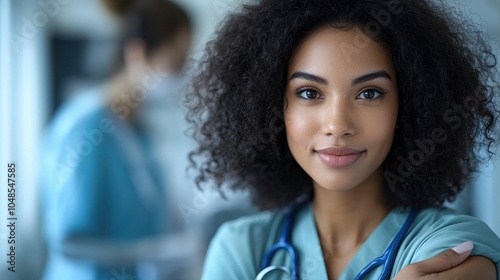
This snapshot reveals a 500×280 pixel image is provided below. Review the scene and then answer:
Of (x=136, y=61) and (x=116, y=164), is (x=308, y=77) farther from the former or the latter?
(x=136, y=61)

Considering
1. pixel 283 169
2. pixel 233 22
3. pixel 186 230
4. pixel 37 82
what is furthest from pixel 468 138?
pixel 37 82

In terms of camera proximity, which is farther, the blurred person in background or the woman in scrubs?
the blurred person in background

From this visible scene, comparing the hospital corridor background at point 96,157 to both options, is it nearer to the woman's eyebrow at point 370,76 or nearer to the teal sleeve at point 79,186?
the teal sleeve at point 79,186

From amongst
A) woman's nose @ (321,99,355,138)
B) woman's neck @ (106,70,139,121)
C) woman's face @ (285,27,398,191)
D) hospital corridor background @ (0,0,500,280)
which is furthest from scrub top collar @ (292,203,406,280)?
woman's neck @ (106,70,139,121)

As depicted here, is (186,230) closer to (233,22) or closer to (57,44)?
(57,44)

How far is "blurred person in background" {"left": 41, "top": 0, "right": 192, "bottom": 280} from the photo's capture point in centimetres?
187

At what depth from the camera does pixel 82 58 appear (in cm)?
298

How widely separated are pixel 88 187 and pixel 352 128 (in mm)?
1041

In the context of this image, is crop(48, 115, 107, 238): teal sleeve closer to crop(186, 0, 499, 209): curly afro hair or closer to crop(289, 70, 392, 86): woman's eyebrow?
crop(186, 0, 499, 209): curly afro hair

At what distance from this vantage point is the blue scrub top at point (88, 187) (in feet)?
6.06

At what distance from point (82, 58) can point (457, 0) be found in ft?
6.54

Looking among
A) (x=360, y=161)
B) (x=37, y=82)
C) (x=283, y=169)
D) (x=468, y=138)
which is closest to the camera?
(x=360, y=161)

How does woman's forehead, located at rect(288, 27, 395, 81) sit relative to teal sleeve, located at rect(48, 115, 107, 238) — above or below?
above

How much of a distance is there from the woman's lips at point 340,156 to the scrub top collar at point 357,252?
0.17 m
